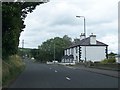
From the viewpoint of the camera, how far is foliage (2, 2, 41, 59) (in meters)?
25.6

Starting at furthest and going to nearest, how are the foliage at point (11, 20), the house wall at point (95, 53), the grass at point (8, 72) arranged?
the house wall at point (95, 53)
the foliage at point (11, 20)
the grass at point (8, 72)

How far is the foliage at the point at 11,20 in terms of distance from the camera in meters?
25.6

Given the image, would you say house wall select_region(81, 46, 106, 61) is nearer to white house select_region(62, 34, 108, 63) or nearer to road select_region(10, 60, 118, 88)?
white house select_region(62, 34, 108, 63)

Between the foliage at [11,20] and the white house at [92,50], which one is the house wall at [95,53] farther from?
the foliage at [11,20]

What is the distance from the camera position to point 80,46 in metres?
107

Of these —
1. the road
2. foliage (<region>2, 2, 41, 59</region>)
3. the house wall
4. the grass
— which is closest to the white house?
the house wall

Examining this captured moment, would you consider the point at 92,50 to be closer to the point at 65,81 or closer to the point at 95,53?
the point at 95,53

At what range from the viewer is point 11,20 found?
26609 mm

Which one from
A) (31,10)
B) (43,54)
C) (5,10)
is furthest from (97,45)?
(5,10)

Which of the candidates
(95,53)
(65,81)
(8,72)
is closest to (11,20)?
(8,72)

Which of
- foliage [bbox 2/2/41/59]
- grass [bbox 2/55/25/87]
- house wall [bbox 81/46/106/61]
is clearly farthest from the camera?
house wall [bbox 81/46/106/61]

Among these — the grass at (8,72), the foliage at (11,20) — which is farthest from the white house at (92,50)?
the foliage at (11,20)

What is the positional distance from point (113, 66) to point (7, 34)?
27.5 meters

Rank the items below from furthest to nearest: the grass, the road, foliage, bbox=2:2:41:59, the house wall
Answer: the house wall → foliage, bbox=2:2:41:59 → the grass → the road
